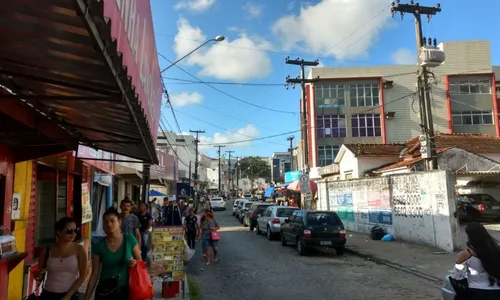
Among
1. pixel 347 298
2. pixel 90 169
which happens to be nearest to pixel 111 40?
pixel 347 298

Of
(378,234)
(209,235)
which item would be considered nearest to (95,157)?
(209,235)

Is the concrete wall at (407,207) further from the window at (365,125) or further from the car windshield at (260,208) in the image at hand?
the window at (365,125)

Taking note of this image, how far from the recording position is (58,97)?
386 centimetres

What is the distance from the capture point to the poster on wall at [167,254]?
26.4ft

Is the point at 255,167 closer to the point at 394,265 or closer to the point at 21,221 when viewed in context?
the point at 394,265

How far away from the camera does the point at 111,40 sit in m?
2.54

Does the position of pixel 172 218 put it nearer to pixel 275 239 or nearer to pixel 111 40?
pixel 275 239

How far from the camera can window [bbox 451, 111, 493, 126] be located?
46875mm

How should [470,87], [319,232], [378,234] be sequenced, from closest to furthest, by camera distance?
[319,232]
[378,234]
[470,87]

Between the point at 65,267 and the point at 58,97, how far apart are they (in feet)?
5.87

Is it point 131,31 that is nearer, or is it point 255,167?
point 131,31

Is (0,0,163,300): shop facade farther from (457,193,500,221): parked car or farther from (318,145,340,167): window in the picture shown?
(318,145,340,167): window

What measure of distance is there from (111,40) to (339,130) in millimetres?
46516

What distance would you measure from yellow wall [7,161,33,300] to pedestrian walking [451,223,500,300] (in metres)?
6.02
